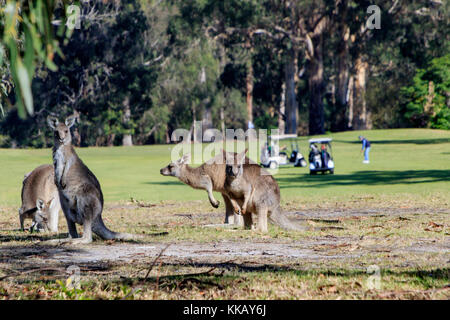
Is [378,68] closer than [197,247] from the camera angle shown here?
No

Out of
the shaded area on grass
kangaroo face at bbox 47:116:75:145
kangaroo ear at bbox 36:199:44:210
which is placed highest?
→ kangaroo face at bbox 47:116:75:145

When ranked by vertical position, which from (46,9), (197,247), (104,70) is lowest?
(197,247)

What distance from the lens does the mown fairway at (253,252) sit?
20.4ft

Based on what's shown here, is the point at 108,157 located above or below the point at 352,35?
below

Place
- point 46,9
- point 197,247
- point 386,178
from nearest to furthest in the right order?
point 46,9, point 197,247, point 386,178

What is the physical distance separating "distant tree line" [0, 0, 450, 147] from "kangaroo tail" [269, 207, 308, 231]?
145 feet

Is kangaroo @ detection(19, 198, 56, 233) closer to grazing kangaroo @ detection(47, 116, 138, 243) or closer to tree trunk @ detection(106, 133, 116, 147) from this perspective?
grazing kangaroo @ detection(47, 116, 138, 243)

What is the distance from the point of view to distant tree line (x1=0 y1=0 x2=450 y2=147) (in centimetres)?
5794

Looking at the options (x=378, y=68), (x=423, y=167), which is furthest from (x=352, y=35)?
(x=423, y=167)

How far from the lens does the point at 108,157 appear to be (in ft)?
145

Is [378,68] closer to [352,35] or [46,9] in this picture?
[352,35]

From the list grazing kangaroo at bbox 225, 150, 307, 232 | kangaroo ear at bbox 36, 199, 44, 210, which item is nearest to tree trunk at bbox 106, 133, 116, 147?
kangaroo ear at bbox 36, 199, 44, 210
